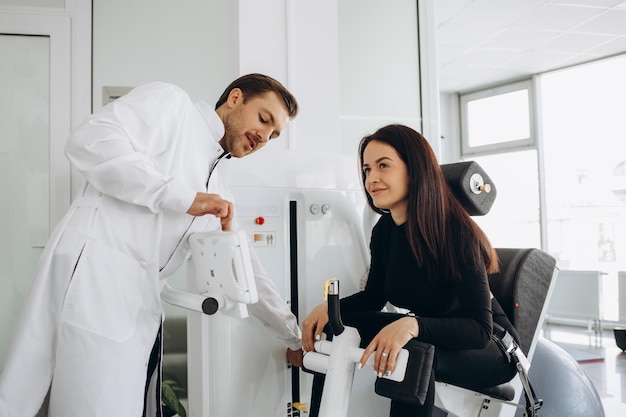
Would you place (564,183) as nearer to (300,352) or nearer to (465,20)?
(465,20)

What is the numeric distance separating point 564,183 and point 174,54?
481cm

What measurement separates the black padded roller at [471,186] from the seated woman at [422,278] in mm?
85

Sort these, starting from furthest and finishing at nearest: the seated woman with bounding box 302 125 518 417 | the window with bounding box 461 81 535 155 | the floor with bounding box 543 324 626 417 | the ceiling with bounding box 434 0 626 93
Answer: the window with bounding box 461 81 535 155 → the ceiling with bounding box 434 0 626 93 → the floor with bounding box 543 324 626 417 → the seated woman with bounding box 302 125 518 417

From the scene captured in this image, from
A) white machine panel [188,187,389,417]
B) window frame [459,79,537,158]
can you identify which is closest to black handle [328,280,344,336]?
white machine panel [188,187,389,417]

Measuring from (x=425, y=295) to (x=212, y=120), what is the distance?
833 mm

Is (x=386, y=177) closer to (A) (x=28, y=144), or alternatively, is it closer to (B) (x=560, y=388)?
(B) (x=560, y=388)

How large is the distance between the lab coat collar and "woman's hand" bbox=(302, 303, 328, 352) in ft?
2.00

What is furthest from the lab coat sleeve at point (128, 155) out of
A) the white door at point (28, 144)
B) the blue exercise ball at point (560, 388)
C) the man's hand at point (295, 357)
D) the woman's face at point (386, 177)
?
the white door at point (28, 144)

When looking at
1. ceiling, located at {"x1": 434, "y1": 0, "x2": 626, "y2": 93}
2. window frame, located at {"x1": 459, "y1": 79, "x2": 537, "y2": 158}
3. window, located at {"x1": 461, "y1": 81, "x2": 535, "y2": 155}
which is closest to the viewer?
ceiling, located at {"x1": 434, "y1": 0, "x2": 626, "y2": 93}

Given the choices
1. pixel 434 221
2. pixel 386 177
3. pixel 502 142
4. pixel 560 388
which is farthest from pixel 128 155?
pixel 502 142

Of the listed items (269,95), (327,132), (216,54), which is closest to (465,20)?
(216,54)

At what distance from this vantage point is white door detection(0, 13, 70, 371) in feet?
10.3

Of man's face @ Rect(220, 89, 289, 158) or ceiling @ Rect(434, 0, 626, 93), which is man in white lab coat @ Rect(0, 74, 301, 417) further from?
ceiling @ Rect(434, 0, 626, 93)

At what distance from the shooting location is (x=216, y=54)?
11.4 ft
